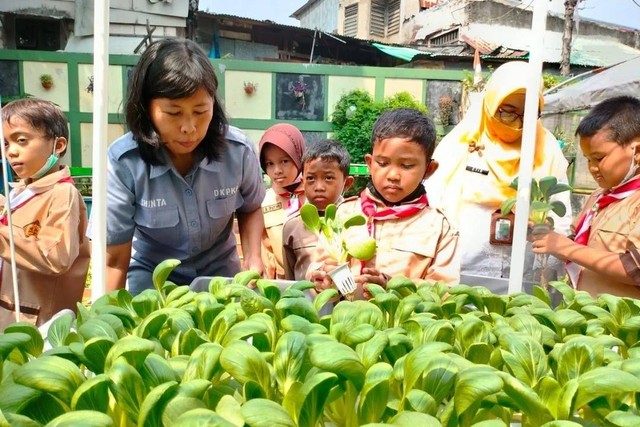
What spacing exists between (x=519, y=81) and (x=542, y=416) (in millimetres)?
1529

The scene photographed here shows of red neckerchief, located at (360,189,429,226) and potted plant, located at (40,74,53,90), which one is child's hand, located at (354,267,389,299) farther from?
potted plant, located at (40,74,53,90)

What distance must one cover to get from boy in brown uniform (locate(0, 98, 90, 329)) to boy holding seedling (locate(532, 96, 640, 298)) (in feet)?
4.29

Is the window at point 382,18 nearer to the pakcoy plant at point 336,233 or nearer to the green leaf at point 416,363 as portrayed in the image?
the pakcoy plant at point 336,233

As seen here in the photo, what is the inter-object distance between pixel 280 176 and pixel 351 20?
17.4 meters

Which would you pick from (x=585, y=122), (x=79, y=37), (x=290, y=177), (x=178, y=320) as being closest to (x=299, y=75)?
(x=79, y=37)

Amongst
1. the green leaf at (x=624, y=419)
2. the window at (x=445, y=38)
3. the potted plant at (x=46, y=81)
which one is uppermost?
the window at (x=445, y=38)

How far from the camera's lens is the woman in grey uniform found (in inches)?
50.4

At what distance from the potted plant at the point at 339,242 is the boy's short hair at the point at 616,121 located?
0.91 meters

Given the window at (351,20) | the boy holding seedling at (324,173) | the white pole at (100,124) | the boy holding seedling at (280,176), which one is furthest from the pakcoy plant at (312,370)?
the window at (351,20)

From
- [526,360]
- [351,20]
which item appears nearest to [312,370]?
[526,360]

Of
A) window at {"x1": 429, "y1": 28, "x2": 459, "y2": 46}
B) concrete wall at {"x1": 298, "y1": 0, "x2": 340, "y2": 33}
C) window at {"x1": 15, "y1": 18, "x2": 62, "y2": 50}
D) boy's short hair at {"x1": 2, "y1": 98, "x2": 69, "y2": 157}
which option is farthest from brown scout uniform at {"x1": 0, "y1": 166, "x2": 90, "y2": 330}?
concrete wall at {"x1": 298, "y1": 0, "x2": 340, "y2": 33}

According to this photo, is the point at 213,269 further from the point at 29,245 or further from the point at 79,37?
the point at 79,37

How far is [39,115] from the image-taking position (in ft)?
5.30

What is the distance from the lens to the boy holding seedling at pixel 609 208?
1.42 metres
